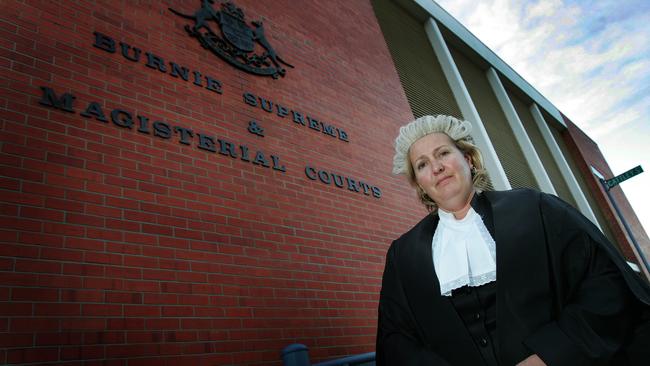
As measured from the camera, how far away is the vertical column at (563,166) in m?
12.9

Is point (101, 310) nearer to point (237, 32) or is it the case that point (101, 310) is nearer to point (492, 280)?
point (492, 280)

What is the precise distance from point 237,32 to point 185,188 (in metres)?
2.10

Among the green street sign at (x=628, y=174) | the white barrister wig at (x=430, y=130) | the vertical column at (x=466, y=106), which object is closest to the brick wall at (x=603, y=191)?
the green street sign at (x=628, y=174)

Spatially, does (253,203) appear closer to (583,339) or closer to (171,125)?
(171,125)

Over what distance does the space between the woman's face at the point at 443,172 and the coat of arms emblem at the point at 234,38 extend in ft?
8.74

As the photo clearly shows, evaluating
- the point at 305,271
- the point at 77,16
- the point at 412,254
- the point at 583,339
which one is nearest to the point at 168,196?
the point at 305,271

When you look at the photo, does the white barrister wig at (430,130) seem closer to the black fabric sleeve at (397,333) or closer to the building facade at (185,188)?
the black fabric sleeve at (397,333)

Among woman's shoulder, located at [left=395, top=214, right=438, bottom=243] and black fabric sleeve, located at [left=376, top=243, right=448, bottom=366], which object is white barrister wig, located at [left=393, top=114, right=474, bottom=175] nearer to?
woman's shoulder, located at [left=395, top=214, right=438, bottom=243]

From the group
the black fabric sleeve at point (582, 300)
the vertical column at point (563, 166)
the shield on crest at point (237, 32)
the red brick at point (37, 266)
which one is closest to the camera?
the black fabric sleeve at point (582, 300)

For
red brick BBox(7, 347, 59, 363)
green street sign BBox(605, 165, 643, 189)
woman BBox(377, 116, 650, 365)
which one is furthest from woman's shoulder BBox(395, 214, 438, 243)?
green street sign BBox(605, 165, 643, 189)

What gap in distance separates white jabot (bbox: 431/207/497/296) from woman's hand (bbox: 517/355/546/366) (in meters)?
0.35

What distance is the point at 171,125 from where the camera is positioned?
334 cm

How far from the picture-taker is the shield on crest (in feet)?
→ 14.3

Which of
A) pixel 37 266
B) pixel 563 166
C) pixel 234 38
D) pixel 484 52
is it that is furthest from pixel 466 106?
pixel 37 266
